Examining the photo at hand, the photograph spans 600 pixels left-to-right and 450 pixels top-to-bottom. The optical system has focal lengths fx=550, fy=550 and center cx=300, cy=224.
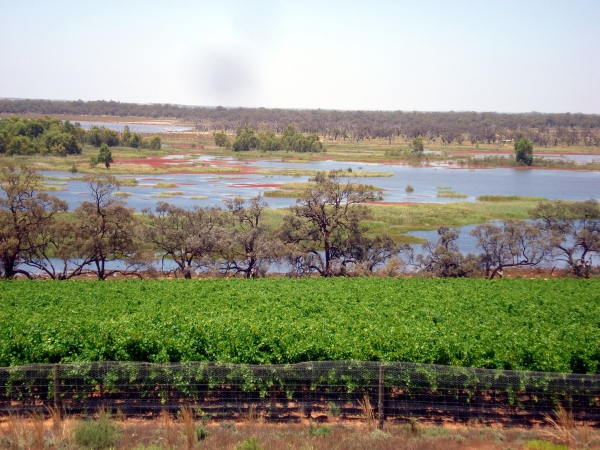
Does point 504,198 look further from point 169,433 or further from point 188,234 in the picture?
point 169,433

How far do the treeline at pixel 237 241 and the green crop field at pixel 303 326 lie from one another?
9443mm

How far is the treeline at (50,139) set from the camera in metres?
84.9

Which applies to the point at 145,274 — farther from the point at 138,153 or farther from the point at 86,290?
the point at 138,153

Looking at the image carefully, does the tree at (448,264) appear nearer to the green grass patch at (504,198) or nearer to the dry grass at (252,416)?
the dry grass at (252,416)

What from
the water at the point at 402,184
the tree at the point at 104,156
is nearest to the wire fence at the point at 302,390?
the water at the point at 402,184

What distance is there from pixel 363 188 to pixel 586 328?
2100 cm

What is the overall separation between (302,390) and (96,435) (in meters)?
3.72

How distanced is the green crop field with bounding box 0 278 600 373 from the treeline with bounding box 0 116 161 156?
7446cm

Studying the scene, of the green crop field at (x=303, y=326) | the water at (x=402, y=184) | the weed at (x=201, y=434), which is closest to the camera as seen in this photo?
the weed at (x=201, y=434)

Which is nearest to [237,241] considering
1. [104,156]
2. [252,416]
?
[252,416]

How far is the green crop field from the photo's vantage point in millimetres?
11336

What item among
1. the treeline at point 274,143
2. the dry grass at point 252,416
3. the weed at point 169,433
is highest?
the treeline at point 274,143

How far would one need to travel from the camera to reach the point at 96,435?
8.21 metres

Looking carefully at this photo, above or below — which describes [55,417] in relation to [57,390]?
below
